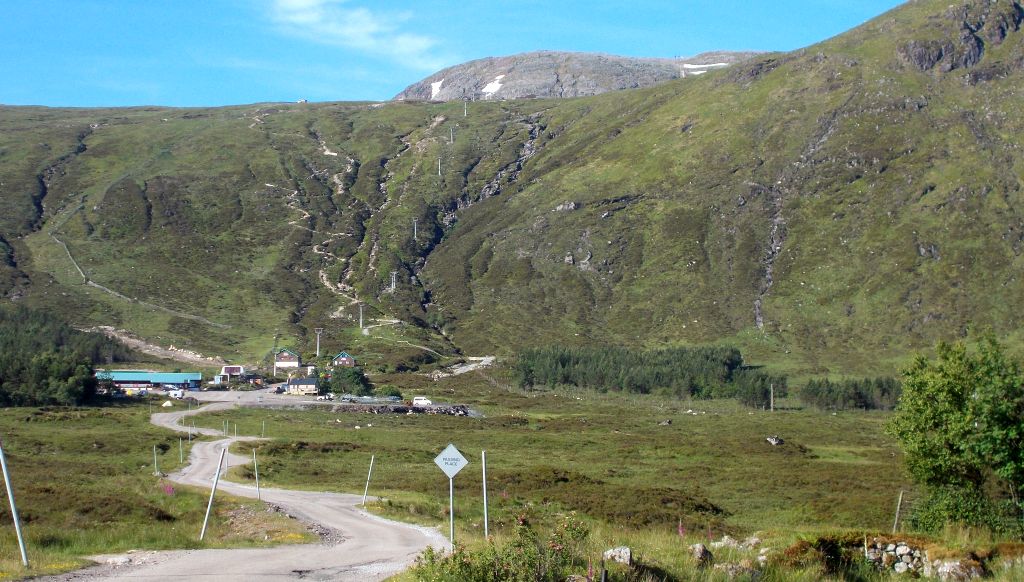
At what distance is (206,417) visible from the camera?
8588 cm

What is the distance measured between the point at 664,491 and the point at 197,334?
124668 mm

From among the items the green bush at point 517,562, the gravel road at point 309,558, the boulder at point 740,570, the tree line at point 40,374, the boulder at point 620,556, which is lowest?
the tree line at point 40,374

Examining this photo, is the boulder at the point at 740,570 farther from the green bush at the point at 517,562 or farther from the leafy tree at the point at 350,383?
the leafy tree at the point at 350,383

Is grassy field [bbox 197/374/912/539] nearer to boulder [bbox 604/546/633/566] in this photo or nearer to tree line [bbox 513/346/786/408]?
tree line [bbox 513/346/786/408]

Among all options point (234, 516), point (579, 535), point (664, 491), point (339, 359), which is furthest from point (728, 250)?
point (579, 535)

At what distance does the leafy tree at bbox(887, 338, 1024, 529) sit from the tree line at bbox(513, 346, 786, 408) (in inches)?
3425

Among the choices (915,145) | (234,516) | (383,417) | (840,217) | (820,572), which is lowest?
(383,417)

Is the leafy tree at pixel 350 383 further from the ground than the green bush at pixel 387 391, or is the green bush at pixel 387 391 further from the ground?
the leafy tree at pixel 350 383

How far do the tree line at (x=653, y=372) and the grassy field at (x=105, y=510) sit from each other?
78.0 meters

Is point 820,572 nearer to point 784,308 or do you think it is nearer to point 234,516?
point 234,516

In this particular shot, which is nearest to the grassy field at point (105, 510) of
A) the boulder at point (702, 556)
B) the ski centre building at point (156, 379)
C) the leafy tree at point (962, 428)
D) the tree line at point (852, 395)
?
the boulder at point (702, 556)

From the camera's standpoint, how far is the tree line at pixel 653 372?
123 meters

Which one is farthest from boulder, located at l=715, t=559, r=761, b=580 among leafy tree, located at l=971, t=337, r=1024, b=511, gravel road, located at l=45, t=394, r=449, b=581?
leafy tree, located at l=971, t=337, r=1024, b=511

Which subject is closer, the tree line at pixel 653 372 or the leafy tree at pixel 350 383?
the leafy tree at pixel 350 383
